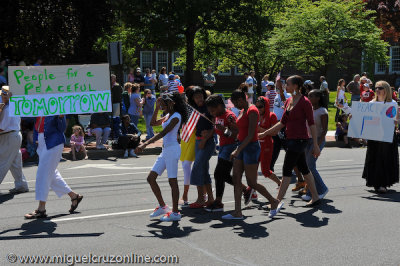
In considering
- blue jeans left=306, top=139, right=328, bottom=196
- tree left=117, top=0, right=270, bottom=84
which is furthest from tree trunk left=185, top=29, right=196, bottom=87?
blue jeans left=306, top=139, right=328, bottom=196

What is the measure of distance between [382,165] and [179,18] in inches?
820

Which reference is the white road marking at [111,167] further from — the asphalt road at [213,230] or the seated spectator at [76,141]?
the asphalt road at [213,230]

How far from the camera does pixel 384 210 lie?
27.6 feet

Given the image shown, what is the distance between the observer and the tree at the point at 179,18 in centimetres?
2911

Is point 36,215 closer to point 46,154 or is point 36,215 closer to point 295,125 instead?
point 46,154

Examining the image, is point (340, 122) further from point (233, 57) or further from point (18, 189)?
point (233, 57)

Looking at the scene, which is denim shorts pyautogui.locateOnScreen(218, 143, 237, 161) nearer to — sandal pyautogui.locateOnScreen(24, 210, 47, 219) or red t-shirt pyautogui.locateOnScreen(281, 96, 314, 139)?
red t-shirt pyautogui.locateOnScreen(281, 96, 314, 139)

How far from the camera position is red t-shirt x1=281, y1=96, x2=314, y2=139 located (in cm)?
816

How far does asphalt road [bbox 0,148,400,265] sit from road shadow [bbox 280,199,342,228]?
14 millimetres

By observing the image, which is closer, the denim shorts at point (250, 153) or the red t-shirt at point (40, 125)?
the denim shorts at point (250, 153)

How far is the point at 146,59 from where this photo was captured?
154ft

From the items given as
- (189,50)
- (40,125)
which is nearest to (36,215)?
(40,125)

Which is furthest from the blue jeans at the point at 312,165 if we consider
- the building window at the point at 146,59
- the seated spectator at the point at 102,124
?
the building window at the point at 146,59

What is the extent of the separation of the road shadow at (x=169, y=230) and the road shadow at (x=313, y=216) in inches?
61.7
